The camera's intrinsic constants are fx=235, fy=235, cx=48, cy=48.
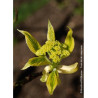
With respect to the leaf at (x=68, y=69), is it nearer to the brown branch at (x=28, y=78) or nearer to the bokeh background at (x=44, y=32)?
the brown branch at (x=28, y=78)

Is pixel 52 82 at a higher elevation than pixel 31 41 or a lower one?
lower

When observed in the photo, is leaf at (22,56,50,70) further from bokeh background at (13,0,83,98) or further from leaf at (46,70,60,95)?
bokeh background at (13,0,83,98)

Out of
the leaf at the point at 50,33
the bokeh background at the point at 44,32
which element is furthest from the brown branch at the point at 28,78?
the bokeh background at the point at 44,32

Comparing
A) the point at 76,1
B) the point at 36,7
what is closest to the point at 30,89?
the point at 36,7

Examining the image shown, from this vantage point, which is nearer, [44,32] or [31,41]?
[31,41]

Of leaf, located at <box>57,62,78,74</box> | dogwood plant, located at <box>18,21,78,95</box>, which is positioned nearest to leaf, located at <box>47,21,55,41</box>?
dogwood plant, located at <box>18,21,78,95</box>

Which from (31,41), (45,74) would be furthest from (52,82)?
(31,41)

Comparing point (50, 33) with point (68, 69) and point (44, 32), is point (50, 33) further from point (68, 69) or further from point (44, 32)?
point (44, 32)
